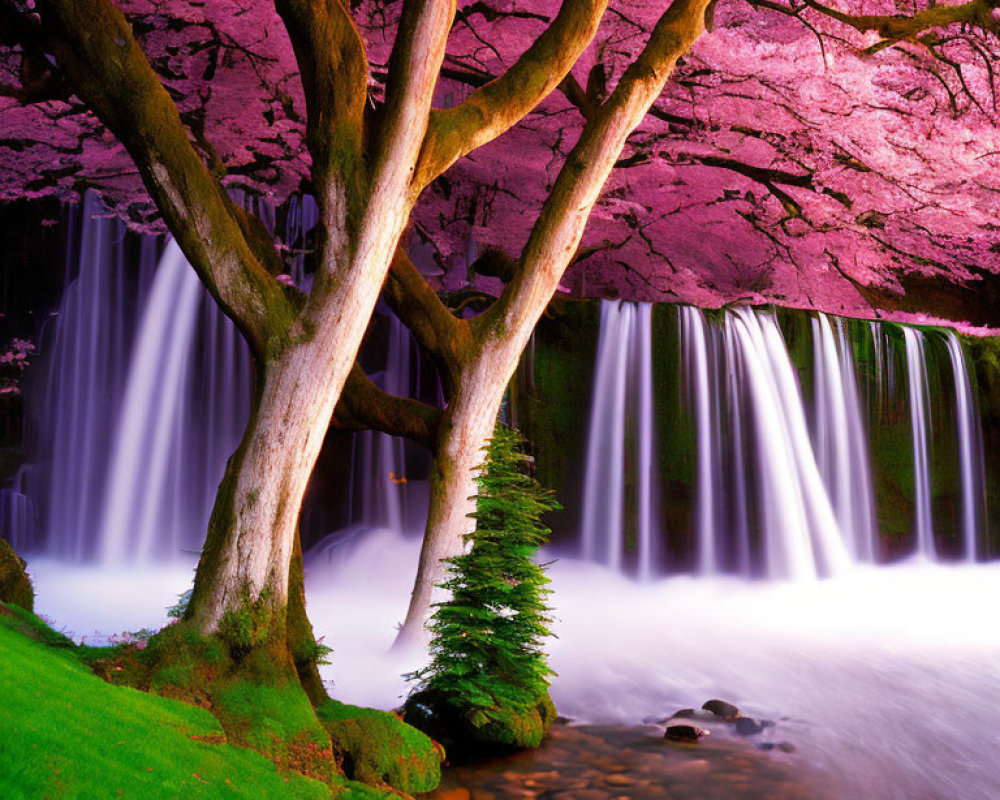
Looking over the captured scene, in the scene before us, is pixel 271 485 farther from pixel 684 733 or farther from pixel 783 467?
pixel 783 467

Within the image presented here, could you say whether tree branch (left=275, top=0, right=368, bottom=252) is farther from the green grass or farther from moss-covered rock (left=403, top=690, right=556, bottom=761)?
moss-covered rock (left=403, top=690, right=556, bottom=761)

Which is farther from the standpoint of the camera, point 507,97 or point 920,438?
point 920,438

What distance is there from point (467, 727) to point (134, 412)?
793cm

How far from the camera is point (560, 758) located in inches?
207

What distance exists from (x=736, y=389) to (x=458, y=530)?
Answer: 23.4ft

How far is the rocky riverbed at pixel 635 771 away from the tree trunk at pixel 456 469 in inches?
52.2

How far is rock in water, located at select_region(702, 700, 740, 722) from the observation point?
6.24m

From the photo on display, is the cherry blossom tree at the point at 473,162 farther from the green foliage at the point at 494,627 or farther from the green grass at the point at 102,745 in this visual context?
the green grass at the point at 102,745

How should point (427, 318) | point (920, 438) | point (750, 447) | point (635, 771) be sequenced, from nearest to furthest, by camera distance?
point (635, 771), point (427, 318), point (750, 447), point (920, 438)

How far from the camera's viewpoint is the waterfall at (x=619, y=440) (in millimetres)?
11102

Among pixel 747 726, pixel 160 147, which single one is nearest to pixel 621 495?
pixel 747 726

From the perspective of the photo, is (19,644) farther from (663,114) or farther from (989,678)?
(663,114)

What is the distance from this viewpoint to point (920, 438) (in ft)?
43.5

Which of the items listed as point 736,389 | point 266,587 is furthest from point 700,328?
point 266,587
